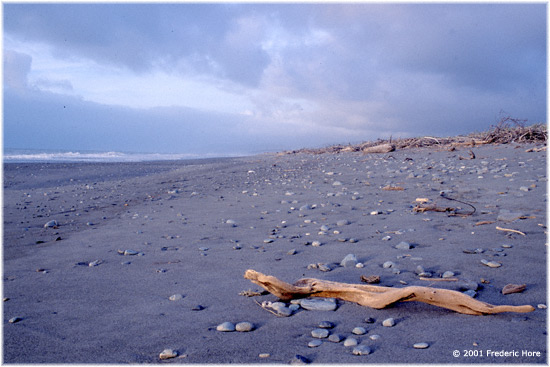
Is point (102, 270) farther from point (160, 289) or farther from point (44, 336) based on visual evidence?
point (44, 336)

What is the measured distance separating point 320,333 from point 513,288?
1.42m

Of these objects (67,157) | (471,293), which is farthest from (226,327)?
(67,157)

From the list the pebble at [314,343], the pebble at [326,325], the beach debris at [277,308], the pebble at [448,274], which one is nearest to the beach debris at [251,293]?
the beach debris at [277,308]

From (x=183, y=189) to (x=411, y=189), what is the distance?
5144 mm

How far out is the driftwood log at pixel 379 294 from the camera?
6.66 ft

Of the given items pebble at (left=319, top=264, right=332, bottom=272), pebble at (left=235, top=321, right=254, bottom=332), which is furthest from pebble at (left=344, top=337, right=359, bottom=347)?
pebble at (left=319, top=264, right=332, bottom=272)

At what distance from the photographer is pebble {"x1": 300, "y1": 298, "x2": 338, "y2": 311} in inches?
88.0

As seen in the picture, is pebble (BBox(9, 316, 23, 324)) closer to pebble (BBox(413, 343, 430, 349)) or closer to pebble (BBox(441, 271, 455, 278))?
pebble (BBox(413, 343, 430, 349))

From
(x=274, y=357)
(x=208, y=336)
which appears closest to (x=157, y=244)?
(x=208, y=336)

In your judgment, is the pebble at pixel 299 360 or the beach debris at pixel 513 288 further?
the beach debris at pixel 513 288

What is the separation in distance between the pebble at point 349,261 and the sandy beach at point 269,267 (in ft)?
0.20

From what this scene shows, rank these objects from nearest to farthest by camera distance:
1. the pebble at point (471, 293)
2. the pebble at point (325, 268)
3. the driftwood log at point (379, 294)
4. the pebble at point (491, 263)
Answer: the driftwood log at point (379, 294) → the pebble at point (471, 293) → the pebble at point (491, 263) → the pebble at point (325, 268)

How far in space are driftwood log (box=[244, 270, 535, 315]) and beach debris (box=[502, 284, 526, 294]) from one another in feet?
1.12

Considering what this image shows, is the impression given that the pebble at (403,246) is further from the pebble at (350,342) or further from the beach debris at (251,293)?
the pebble at (350,342)
